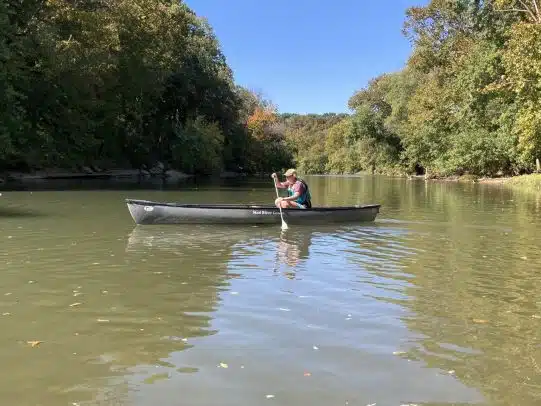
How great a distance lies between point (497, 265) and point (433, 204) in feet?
49.1

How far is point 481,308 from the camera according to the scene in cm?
731

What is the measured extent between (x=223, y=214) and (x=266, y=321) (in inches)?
354

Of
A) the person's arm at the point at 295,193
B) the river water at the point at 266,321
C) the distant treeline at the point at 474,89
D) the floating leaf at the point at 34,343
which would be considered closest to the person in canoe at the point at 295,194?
the person's arm at the point at 295,193

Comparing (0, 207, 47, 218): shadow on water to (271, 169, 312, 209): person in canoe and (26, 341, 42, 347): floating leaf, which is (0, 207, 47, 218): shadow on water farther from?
(26, 341, 42, 347): floating leaf

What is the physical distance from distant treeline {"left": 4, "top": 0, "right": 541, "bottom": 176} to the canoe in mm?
14658

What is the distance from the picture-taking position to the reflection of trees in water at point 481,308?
16.6 ft

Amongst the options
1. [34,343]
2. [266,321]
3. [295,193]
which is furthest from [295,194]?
[34,343]

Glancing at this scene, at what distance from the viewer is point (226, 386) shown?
4695 mm

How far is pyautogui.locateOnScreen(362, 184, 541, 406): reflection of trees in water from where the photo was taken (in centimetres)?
506

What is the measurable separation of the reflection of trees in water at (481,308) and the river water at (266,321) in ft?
0.08

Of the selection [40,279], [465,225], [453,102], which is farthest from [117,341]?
[453,102]

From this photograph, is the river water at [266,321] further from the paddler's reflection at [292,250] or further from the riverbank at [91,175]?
the riverbank at [91,175]

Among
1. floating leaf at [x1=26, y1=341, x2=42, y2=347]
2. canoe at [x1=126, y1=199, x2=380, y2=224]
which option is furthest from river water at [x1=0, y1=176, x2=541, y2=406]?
canoe at [x1=126, y1=199, x2=380, y2=224]

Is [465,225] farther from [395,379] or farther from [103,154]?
[103,154]
